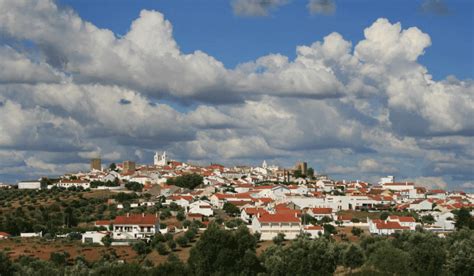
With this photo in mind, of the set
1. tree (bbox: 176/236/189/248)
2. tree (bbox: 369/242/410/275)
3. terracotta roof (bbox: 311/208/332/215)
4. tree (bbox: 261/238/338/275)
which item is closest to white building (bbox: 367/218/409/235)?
Result: terracotta roof (bbox: 311/208/332/215)

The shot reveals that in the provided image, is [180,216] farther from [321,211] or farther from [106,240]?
[321,211]

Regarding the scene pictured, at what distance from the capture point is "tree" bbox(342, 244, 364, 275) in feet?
223

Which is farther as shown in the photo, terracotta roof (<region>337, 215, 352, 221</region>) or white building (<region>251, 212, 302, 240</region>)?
terracotta roof (<region>337, 215, 352, 221</region>)

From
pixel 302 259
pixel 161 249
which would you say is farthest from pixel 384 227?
pixel 302 259

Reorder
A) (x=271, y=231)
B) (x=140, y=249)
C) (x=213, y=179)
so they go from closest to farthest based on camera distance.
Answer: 1. (x=140, y=249)
2. (x=271, y=231)
3. (x=213, y=179)

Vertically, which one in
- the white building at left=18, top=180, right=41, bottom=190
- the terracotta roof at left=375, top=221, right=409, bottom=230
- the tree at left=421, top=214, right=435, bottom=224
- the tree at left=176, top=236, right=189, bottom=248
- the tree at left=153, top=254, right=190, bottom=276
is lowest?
the tree at left=153, top=254, right=190, bottom=276

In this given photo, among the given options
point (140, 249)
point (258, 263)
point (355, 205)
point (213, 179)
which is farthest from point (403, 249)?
point (213, 179)

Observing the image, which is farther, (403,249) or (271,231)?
(271,231)

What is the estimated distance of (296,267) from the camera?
63.5m

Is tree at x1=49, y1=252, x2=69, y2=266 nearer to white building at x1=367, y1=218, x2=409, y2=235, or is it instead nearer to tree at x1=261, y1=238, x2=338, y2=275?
tree at x1=261, y1=238, x2=338, y2=275

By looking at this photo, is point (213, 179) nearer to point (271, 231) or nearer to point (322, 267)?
point (271, 231)

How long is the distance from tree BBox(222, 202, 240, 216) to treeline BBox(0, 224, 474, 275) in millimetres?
34029

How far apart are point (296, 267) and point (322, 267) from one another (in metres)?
2.72

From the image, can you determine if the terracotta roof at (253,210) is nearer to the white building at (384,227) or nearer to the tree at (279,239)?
the tree at (279,239)
